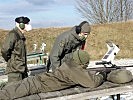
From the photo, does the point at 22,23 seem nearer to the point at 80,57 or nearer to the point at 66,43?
the point at 66,43

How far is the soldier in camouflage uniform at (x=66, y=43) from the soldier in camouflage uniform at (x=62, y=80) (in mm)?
1165

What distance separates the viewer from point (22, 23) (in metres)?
6.30

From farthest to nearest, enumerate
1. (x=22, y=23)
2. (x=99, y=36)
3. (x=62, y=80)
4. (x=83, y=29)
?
(x=99, y=36)
(x=22, y=23)
(x=83, y=29)
(x=62, y=80)

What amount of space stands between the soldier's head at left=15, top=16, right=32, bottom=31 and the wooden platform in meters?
1.65

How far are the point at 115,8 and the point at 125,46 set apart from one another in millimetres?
20235

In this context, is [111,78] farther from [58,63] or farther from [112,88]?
[58,63]

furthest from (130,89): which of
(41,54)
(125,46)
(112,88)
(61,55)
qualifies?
(125,46)

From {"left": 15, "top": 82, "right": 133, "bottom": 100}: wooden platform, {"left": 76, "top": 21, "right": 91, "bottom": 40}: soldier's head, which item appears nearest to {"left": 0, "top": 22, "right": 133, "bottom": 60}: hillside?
{"left": 76, "top": 21, "right": 91, "bottom": 40}: soldier's head

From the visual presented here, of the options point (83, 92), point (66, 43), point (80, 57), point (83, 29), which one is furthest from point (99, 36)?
point (80, 57)

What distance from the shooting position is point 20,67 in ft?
21.1

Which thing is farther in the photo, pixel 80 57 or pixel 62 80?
pixel 62 80

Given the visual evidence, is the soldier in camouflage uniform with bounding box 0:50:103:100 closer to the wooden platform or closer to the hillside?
the wooden platform

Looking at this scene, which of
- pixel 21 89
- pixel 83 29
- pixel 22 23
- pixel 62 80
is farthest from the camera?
pixel 22 23

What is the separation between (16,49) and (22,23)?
45 centimetres
